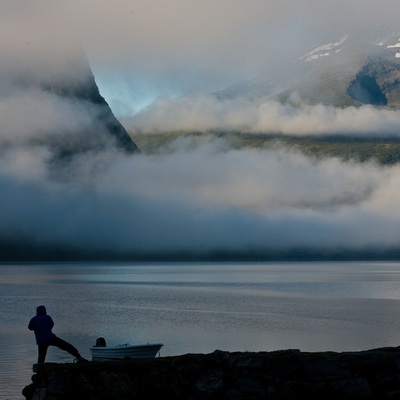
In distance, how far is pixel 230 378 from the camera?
1262 inches

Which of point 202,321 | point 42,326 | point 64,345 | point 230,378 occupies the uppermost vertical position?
point 202,321

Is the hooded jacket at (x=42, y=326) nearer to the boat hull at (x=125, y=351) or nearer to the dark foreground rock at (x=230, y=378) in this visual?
the dark foreground rock at (x=230, y=378)

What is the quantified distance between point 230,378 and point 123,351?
1279 centimetres

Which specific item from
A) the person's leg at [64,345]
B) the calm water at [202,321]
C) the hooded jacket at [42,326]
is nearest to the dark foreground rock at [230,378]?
the person's leg at [64,345]

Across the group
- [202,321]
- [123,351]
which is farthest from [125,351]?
[202,321]

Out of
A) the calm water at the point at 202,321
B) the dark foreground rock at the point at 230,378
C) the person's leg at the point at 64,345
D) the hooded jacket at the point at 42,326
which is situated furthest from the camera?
the calm water at the point at 202,321

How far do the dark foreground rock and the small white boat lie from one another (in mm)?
11551

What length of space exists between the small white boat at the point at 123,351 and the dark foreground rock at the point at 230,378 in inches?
455

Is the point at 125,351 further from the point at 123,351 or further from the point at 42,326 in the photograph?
the point at 42,326

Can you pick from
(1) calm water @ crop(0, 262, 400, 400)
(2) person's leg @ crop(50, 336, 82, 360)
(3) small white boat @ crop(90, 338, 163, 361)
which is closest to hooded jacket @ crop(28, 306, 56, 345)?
(2) person's leg @ crop(50, 336, 82, 360)

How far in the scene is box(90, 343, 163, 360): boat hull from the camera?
43906 millimetres

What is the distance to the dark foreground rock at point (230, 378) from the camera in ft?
104

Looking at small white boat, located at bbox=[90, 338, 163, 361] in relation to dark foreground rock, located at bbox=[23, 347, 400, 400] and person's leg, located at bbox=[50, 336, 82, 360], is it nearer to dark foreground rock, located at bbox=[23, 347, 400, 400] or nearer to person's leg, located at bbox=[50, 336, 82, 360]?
person's leg, located at bbox=[50, 336, 82, 360]

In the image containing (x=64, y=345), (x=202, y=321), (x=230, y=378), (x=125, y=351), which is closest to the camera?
(x=230, y=378)
